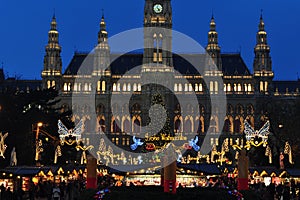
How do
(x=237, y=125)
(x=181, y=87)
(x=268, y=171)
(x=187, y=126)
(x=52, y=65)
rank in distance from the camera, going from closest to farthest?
(x=268, y=171)
(x=52, y=65)
(x=237, y=125)
(x=187, y=126)
(x=181, y=87)

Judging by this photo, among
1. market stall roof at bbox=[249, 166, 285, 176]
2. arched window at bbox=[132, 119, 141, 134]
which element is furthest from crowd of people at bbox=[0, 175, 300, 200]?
arched window at bbox=[132, 119, 141, 134]

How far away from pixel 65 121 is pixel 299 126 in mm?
25889

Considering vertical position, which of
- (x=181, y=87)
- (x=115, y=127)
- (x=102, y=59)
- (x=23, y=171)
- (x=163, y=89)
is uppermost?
(x=102, y=59)

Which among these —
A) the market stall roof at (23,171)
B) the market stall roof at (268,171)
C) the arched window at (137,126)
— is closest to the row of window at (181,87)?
the arched window at (137,126)

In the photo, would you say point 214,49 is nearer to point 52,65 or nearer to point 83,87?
point 83,87

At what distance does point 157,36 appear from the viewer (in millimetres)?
116562

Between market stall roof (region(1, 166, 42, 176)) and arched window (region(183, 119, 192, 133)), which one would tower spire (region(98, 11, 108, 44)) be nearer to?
arched window (region(183, 119, 192, 133))

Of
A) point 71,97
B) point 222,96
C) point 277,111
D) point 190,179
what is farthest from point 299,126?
point 71,97

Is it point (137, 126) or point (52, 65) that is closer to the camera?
point (52, 65)

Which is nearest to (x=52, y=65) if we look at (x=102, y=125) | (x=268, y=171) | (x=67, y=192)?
(x=102, y=125)

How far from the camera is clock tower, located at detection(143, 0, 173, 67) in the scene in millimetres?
116250

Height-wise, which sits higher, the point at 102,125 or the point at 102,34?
the point at 102,34

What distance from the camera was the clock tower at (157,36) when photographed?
4577 inches

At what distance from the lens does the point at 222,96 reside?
387ft
